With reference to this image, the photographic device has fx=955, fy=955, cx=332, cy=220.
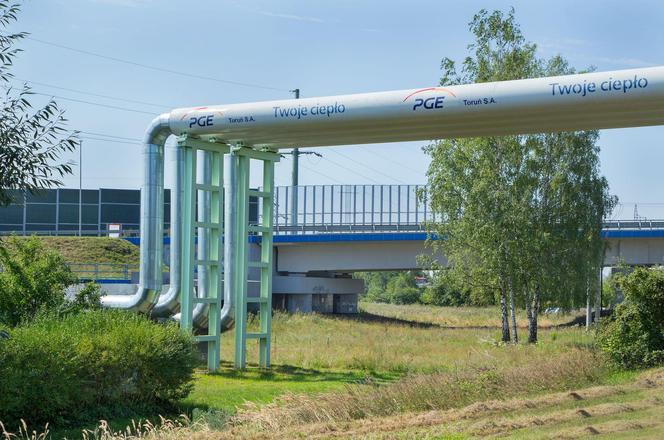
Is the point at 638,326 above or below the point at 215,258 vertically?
below

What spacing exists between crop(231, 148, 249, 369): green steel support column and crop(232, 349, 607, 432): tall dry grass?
7326mm

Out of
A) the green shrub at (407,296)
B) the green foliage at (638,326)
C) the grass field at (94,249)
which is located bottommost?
the green shrub at (407,296)

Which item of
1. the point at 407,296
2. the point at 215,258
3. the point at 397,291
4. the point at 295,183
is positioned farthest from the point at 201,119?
the point at 397,291

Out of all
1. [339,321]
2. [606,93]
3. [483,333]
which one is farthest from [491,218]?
[606,93]

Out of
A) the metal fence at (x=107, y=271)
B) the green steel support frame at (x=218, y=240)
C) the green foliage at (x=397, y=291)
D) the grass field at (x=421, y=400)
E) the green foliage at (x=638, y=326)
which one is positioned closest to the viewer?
the grass field at (x=421, y=400)

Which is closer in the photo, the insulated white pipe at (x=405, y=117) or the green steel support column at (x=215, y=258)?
the insulated white pipe at (x=405, y=117)

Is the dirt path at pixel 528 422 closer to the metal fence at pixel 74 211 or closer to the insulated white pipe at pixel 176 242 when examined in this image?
the insulated white pipe at pixel 176 242

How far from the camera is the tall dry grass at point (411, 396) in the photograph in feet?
45.8

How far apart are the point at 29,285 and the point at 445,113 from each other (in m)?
9.90

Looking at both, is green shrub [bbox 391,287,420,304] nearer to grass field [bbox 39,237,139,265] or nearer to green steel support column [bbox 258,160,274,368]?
grass field [bbox 39,237,139,265]

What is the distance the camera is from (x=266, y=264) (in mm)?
24359

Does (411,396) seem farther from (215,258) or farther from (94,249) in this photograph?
(94,249)

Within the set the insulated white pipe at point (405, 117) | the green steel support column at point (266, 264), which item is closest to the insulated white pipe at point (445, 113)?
the insulated white pipe at point (405, 117)

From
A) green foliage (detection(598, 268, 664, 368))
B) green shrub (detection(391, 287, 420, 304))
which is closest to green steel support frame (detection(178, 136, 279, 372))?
Result: green foliage (detection(598, 268, 664, 368))
